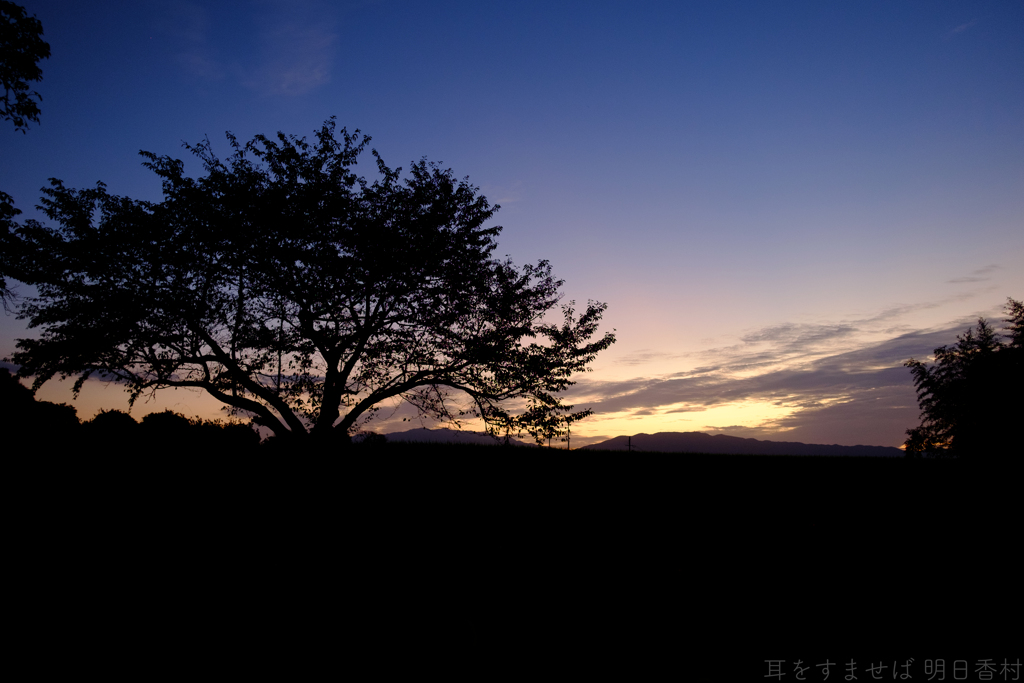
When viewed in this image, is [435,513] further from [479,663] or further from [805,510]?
[805,510]

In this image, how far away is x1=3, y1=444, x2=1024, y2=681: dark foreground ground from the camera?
19.0 ft

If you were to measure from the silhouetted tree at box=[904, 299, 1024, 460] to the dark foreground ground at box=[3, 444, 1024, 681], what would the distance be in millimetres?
35444

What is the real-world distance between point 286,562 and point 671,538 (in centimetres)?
589

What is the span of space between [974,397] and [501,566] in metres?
49.7

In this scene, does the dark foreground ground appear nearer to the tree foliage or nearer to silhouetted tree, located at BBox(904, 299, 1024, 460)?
the tree foliage

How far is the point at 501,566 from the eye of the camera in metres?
7.56

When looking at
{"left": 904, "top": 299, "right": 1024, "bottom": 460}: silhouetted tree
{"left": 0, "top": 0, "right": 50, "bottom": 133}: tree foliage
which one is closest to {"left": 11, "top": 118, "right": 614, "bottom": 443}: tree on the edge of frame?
{"left": 0, "top": 0, "right": 50, "bottom": 133}: tree foliage

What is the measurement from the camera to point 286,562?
7.56 m

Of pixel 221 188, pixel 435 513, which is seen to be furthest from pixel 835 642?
pixel 221 188

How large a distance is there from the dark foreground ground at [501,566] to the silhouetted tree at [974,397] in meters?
35.4

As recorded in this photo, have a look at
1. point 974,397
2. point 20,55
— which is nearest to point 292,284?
point 20,55

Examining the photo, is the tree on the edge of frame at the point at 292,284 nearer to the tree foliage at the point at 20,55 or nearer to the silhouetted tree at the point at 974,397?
the tree foliage at the point at 20,55

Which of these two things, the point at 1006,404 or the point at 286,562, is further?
the point at 1006,404

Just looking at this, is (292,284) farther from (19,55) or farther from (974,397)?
(974,397)
